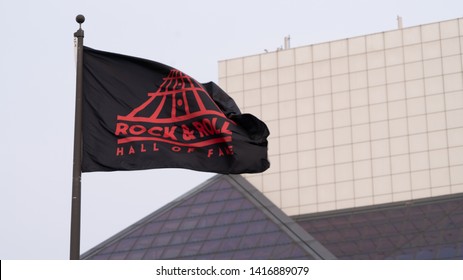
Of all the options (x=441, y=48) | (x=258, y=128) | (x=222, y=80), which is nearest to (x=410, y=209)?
(x=441, y=48)

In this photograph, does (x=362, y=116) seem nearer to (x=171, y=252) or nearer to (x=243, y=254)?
(x=243, y=254)

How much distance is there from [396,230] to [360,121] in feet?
23.7

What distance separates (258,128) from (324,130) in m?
33.4

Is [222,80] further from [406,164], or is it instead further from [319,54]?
[406,164]

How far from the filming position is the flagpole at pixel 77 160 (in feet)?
56.7

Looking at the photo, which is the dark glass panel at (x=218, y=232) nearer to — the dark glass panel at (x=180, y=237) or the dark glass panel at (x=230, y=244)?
the dark glass panel at (x=230, y=244)

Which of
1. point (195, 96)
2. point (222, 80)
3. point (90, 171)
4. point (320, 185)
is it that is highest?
point (222, 80)

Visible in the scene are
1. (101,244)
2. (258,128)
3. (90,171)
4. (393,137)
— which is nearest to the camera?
(90,171)

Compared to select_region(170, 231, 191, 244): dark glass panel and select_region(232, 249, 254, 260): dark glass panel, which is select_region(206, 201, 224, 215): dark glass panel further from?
select_region(232, 249, 254, 260): dark glass panel

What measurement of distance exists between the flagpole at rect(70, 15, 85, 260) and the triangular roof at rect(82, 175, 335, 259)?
1013 inches

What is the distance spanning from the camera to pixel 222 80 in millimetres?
54156

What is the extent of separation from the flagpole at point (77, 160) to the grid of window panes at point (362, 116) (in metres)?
33.1

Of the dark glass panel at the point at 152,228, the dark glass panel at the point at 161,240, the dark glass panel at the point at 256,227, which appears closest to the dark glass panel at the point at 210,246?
the dark glass panel at the point at 256,227

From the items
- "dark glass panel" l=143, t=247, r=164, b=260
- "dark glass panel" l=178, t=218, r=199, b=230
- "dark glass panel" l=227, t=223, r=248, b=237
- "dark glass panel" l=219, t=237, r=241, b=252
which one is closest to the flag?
"dark glass panel" l=219, t=237, r=241, b=252
